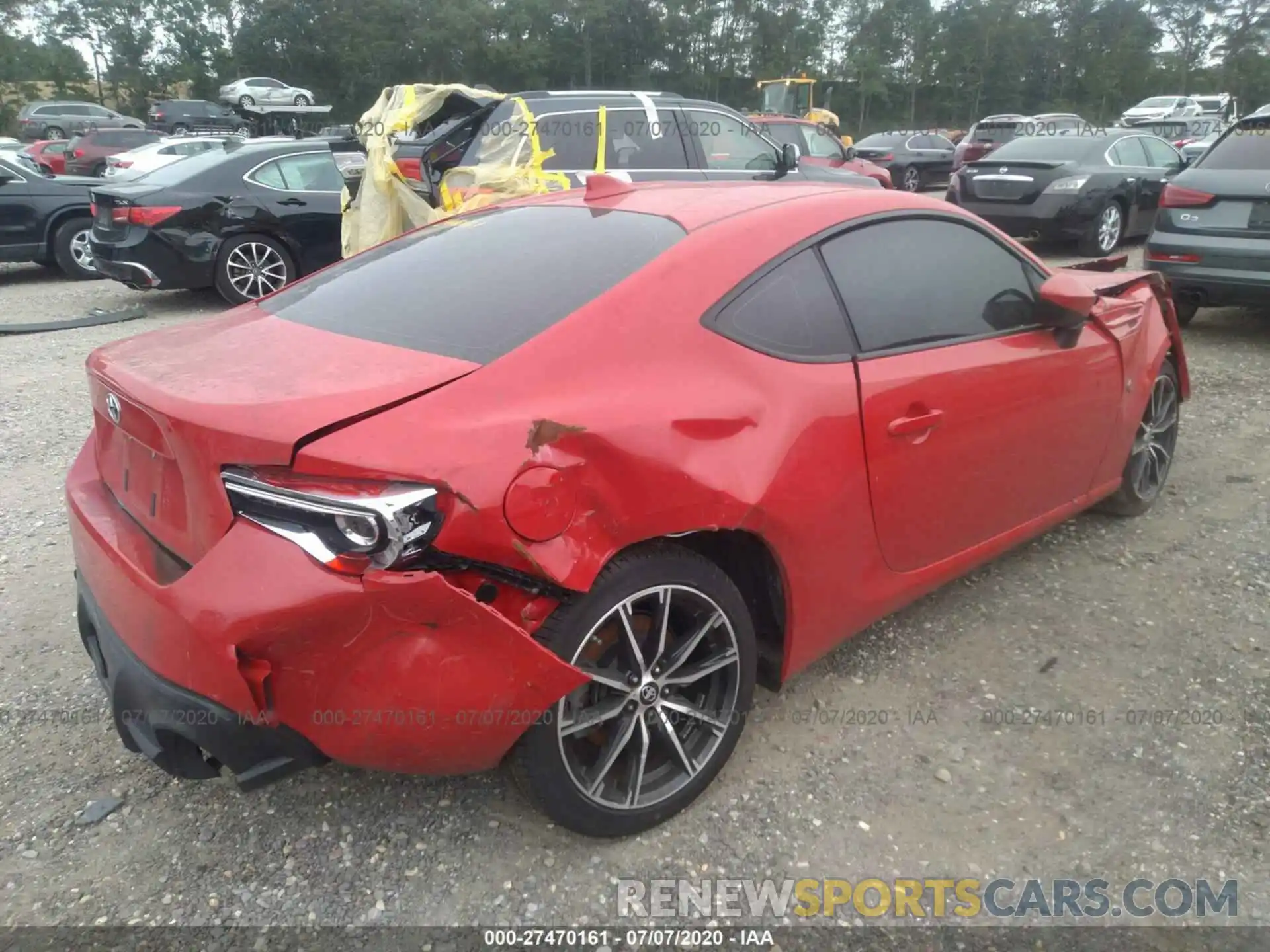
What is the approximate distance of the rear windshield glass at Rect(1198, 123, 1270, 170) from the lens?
653 centimetres

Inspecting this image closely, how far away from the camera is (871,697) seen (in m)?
2.92

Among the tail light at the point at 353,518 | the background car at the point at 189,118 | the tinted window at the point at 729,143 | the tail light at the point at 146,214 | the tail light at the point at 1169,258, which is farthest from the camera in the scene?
the background car at the point at 189,118

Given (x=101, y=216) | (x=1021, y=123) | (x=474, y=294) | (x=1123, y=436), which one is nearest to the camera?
(x=474, y=294)

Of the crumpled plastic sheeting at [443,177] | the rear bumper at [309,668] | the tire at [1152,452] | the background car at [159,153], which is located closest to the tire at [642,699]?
the rear bumper at [309,668]

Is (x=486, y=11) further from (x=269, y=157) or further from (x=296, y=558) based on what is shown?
(x=296, y=558)

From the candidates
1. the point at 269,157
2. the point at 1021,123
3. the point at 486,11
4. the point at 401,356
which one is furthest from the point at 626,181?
the point at 486,11

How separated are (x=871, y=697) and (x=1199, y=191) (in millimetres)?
5654

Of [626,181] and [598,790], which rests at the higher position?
[626,181]

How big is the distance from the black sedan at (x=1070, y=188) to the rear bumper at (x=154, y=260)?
26.3 feet

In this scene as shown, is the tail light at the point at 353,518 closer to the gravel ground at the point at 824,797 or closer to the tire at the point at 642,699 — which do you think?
the tire at the point at 642,699

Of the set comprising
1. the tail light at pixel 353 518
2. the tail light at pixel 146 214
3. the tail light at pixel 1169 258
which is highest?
the tail light at pixel 353 518

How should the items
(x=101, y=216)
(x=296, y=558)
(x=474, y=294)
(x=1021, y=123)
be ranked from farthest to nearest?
(x=1021, y=123), (x=101, y=216), (x=474, y=294), (x=296, y=558)

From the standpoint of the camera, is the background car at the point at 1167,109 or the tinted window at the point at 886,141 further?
the background car at the point at 1167,109

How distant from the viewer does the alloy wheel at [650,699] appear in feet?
7.16
